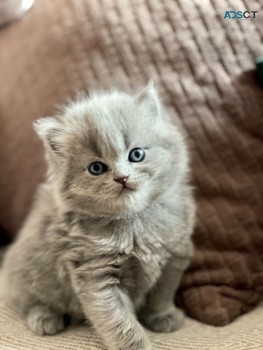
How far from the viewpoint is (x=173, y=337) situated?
3.91ft

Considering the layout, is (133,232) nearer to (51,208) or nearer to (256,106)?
(51,208)

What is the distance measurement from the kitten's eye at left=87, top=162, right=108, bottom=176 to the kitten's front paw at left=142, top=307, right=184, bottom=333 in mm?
445

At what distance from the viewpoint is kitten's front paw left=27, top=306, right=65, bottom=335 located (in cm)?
121

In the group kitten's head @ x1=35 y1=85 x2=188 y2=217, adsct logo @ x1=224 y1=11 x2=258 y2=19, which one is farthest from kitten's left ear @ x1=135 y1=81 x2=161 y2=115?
adsct logo @ x1=224 y1=11 x2=258 y2=19

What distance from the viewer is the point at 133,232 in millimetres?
1137

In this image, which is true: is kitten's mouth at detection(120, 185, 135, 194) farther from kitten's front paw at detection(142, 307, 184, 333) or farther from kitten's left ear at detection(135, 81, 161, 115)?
kitten's front paw at detection(142, 307, 184, 333)

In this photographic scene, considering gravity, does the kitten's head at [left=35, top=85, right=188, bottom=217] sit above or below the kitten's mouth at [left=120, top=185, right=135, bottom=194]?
A: above

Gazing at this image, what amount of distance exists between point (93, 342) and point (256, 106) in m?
0.76

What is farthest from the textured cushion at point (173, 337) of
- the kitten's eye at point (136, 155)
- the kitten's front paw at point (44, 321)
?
the kitten's eye at point (136, 155)

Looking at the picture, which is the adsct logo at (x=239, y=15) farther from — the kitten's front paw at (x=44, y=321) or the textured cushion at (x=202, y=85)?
the kitten's front paw at (x=44, y=321)

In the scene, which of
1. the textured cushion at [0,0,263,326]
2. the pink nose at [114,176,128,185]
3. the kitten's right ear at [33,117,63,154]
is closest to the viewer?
the pink nose at [114,176,128,185]

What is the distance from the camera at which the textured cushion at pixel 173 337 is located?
1075mm

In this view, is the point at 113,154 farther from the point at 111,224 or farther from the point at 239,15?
the point at 239,15

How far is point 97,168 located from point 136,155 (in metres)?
0.09
